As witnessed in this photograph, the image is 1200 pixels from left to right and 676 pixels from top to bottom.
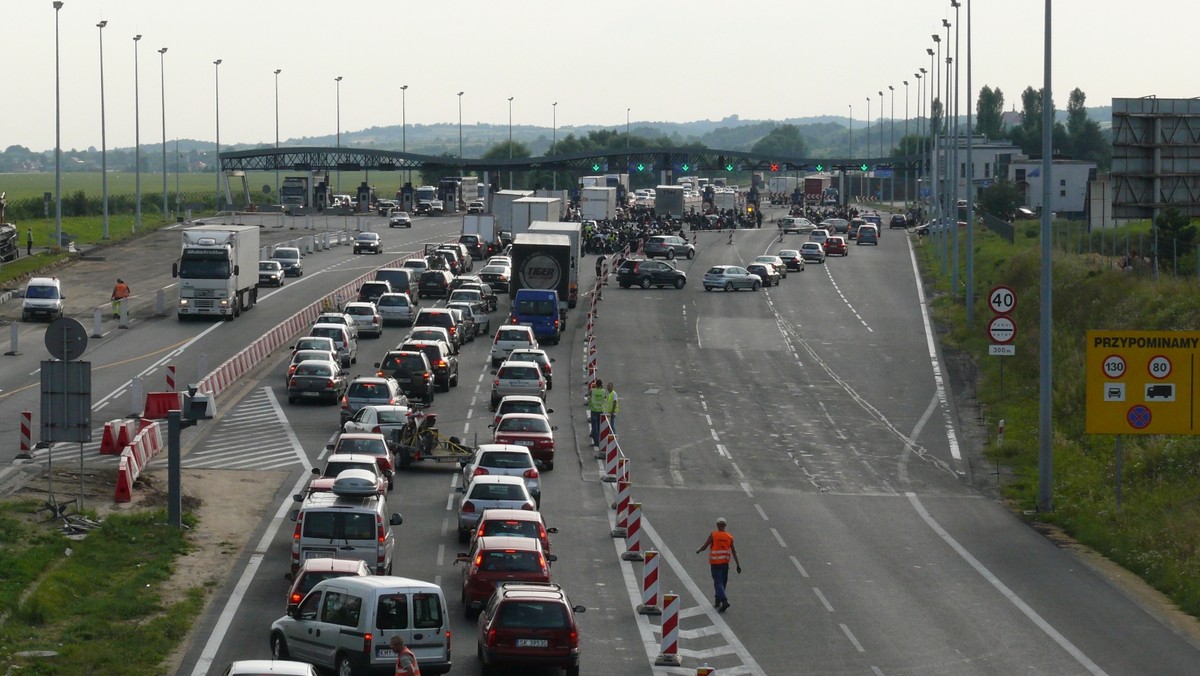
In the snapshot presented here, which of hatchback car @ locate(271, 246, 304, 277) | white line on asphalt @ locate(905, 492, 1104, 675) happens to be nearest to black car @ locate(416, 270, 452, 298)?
hatchback car @ locate(271, 246, 304, 277)

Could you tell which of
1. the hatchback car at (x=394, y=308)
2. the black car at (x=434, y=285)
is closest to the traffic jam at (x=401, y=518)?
the hatchback car at (x=394, y=308)

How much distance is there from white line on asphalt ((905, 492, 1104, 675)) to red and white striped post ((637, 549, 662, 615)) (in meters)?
5.68

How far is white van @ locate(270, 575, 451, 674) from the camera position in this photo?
774 inches

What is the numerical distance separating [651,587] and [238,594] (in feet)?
20.7

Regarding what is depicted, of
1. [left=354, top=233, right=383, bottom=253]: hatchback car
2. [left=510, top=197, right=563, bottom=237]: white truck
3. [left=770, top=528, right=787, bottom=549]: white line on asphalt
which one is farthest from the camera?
[left=354, top=233, right=383, bottom=253]: hatchback car

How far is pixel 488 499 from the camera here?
1141 inches

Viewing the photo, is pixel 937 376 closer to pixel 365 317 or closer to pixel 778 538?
pixel 365 317

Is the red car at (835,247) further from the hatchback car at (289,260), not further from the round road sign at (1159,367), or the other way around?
the round road sign at (1159,367)

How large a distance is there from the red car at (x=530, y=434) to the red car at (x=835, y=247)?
64496 mm

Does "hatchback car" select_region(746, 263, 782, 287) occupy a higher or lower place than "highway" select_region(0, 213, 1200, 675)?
higher

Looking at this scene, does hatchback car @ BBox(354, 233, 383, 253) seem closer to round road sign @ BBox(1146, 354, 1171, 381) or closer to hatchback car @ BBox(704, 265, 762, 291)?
hatchback car @ BBox(704, 265, 762, 291)

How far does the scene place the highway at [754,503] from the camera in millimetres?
23453

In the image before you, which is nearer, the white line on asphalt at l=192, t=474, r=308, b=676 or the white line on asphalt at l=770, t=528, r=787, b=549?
the white line on asphalt at l=192, t=474, r=308, b=676

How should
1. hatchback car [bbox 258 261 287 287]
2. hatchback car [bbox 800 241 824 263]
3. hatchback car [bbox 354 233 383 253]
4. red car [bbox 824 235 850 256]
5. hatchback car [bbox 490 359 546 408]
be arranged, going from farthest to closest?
red car [bbox 824 235 850 256]
hatchback car [bbox 354 233 383 253]
hatchback car [bbox 800 241 824 263]
hatchback car [bbox 258 261 287 287]
hatchback car [bbox 490 359 546 408]
